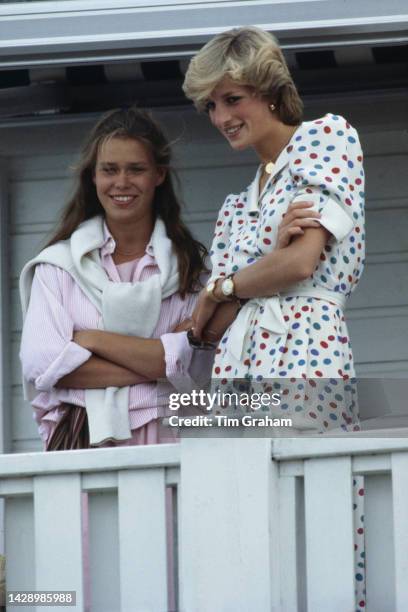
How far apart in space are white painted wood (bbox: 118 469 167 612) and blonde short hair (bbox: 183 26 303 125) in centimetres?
116

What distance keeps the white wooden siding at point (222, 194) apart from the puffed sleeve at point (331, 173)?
73.2 inches

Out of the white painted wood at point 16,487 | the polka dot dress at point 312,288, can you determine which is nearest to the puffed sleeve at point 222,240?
the polka dot dress at point 312,288

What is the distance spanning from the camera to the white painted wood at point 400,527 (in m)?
4.21

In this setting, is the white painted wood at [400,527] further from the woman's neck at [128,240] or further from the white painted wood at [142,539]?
the woman's neck at [128,240]

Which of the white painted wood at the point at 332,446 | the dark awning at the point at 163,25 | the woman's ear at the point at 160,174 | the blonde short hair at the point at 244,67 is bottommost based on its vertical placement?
the white painted wood at the point at 332,446

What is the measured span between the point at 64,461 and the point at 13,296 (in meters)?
2.53

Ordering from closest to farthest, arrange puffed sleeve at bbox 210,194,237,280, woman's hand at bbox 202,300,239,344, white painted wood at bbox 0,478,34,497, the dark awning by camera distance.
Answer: white painted wood at bbox 0,478,34,497 → woman's hand at bbox 202,300,239,344 → puffed sleeve at bbox 210,194,237,280 → the dark awning

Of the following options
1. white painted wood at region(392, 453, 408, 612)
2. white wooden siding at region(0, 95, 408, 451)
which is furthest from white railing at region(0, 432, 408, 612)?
white wooden siding at region(0, 95, 408, 451)

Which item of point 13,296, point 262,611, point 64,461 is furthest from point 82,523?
point 13,296

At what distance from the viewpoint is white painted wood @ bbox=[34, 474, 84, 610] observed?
4.50 meters

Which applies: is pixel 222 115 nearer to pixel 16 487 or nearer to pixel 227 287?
pixel 227 287

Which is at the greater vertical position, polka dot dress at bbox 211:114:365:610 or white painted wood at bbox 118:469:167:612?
polka dot dress at bbox 211:114:365:610

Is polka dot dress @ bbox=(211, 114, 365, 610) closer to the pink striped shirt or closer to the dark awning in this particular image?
the pink striped shirt

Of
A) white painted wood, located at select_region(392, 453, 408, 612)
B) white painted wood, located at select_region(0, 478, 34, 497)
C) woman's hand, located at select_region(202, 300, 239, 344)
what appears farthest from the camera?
woman's hand, located at select_region(202, 300, 239, 344)
